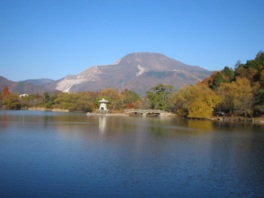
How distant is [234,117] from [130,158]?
41568mm

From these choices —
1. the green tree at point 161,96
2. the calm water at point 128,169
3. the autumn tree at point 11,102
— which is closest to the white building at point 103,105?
the green tree at point 161,96

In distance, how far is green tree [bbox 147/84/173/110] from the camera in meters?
77.4

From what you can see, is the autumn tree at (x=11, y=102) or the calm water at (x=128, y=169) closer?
the calm water at (x=128, y=169)

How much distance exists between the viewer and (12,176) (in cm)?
1416

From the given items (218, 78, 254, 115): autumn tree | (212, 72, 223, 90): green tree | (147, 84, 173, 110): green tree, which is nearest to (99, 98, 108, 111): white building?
(147, 84, 173, 110): green tree

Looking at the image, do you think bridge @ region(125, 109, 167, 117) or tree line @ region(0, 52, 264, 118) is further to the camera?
bridge @ region(125, 109, 167, 117)

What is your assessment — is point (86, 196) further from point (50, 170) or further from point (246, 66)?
point (246, 66)

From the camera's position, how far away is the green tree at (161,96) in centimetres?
7744

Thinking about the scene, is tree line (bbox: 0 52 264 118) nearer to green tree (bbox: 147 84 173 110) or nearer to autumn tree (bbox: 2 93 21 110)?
green tree (bbox: 147 84 173 110)

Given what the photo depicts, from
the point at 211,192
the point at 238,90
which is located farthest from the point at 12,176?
the point at 238,90

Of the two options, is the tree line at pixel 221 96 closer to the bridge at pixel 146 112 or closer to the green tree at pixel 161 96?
the green tree at pixel 161 96

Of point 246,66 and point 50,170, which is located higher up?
point 246,66

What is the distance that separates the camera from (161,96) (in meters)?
78.1

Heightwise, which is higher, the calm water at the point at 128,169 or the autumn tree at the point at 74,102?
the autumn tree at the point at 74,102
